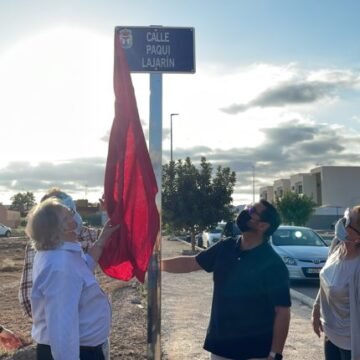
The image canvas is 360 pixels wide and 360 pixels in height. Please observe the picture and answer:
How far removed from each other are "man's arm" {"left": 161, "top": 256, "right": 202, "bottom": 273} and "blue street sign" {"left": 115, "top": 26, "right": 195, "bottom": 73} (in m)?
1.50

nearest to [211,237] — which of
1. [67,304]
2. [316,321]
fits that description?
[316,321]

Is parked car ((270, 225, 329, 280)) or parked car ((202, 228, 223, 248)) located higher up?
parked car ((270, 225, 329, 280))

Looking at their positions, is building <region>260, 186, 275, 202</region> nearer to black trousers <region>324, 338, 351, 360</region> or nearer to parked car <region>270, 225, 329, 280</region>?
parked car <region>270, 225, 329, 280</region>

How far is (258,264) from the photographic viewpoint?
3.51m

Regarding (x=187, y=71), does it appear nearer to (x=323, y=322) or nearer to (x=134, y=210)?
(x=134, y=210)

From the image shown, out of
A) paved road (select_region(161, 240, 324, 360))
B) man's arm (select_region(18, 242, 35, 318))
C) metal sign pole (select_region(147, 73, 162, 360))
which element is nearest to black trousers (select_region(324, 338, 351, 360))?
metal sign pole (select_region(147, 73, 162, 360))

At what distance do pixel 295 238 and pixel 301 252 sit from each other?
4.43ft

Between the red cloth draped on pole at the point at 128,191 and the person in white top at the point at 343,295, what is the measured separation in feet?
4.34

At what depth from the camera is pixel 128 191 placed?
4.17 metres

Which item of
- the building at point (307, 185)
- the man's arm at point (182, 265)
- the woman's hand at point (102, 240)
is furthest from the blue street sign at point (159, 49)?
the building at point (307, 185)

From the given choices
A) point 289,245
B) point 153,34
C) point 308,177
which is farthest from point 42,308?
point 308,177

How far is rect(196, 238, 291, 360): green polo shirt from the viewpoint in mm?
3453

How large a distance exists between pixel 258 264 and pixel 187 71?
5.85 feet

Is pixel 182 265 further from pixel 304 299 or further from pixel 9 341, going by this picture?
pixel 304 299
